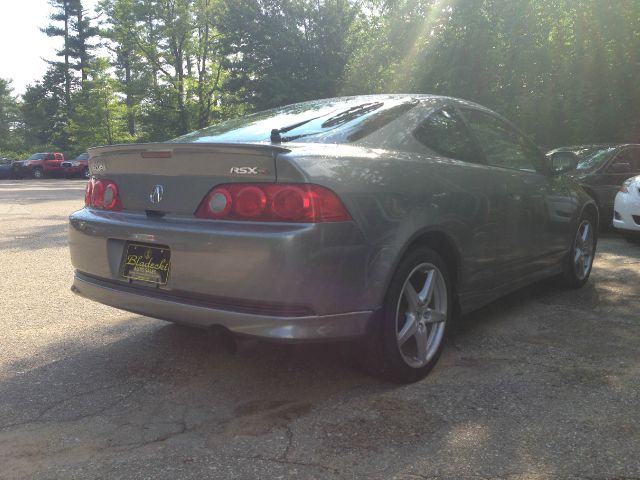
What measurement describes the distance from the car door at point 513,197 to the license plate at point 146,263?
1976mm

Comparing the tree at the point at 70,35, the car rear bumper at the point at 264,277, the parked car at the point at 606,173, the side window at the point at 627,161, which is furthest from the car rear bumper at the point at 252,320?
the tree at the point at 70,35

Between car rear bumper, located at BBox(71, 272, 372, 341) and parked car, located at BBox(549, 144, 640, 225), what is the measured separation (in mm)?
7282

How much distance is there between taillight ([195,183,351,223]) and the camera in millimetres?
2611

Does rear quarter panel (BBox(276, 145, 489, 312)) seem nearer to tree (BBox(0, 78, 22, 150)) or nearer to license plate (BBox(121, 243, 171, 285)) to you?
license plate (BBox(121, 243, 171, 285))

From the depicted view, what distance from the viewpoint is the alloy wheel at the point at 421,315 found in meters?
3.11

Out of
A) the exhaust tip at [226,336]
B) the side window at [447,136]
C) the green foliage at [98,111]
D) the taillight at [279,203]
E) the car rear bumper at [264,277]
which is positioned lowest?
the exhaust tip at [226,336]

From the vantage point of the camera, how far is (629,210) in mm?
7422

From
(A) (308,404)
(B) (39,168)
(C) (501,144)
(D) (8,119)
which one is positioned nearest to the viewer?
(A) (308,404)

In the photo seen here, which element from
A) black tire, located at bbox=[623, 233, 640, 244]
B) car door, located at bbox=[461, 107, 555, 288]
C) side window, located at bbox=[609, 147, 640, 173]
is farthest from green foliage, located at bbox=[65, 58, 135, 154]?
car door, located at bbox=[461, 107, 555, 288]

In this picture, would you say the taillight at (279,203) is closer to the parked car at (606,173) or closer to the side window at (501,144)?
the side window at (501,144)

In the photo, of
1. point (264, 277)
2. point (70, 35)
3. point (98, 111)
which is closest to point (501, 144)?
point (264, 277)

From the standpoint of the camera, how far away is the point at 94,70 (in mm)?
40625

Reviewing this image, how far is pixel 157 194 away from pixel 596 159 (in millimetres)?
7970

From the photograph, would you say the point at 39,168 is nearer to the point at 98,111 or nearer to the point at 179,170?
the point at 98,111
